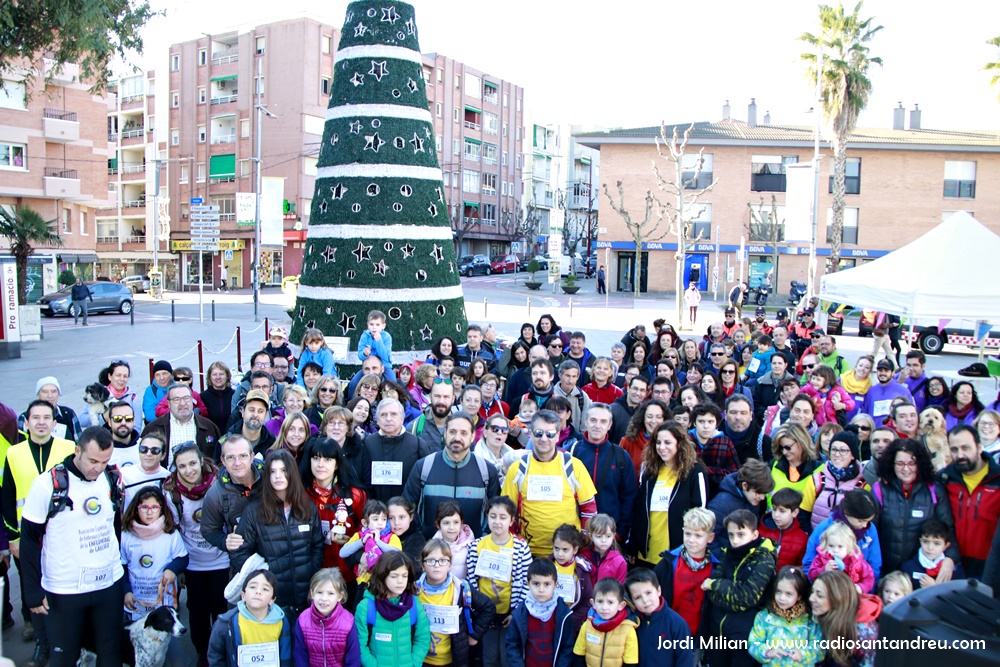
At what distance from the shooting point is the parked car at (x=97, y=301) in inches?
1204

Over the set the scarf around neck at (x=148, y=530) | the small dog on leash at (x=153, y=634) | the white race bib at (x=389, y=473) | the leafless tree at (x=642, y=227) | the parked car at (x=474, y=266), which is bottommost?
the small dog on leash at (x=153, y=634)

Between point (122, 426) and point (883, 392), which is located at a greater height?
point (883, 392)

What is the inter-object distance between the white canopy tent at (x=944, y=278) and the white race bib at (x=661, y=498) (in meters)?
6.31

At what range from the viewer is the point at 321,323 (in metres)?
11.5

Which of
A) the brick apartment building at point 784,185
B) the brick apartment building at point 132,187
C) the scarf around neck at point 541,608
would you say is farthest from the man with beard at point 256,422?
the brick apartment building at point 132,187

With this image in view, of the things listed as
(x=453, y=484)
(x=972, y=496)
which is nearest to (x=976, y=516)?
(x=972, y=496)

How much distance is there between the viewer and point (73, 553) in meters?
4.33

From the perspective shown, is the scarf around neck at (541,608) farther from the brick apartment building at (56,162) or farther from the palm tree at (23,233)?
the brick apartment building at (56,162)

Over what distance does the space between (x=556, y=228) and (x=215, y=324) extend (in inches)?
643

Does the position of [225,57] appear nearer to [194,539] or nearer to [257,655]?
[194,539]

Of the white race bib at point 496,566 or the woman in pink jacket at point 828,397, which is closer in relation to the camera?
the white race bib at point 496,566

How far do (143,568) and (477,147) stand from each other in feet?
214

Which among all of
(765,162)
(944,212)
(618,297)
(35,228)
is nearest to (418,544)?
(35,228)

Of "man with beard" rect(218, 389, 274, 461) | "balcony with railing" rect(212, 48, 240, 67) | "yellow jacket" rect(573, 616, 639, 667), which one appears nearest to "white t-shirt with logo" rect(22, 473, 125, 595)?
"man with beard" rect(218, 389, 274, 461)
